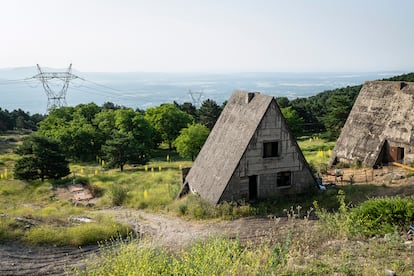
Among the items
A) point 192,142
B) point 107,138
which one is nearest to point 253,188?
point 192,142

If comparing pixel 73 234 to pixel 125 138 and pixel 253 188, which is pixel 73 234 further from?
pixel 125 138

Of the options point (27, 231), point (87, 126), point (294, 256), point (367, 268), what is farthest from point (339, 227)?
point (87, 126)

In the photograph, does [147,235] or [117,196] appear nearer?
[147,235]

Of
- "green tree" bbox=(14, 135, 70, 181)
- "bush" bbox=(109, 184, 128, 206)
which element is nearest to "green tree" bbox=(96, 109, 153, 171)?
"green tree" bbox=(14, 135, 70, 181)

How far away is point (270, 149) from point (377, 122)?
10.1 metres

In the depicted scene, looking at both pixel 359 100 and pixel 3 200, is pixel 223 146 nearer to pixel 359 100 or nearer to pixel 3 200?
pixel 359 100

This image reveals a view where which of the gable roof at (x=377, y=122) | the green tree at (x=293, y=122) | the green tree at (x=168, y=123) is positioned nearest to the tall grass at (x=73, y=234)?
the gable roof at (x=377, y=122)

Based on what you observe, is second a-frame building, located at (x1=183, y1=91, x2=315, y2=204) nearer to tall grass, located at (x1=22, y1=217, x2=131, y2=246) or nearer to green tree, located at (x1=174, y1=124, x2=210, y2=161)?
tall grass, located at (x1=22, y1=217, x2=131, y2=246)

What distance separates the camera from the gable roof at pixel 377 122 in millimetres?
24141

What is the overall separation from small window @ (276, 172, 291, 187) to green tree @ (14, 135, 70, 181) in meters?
20.5

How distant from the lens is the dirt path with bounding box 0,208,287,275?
1248 cm

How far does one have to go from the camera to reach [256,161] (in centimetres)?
1956

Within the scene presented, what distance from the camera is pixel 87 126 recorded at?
165 feet

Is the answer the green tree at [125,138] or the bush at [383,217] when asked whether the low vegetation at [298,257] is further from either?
the green tree at [125,138]
